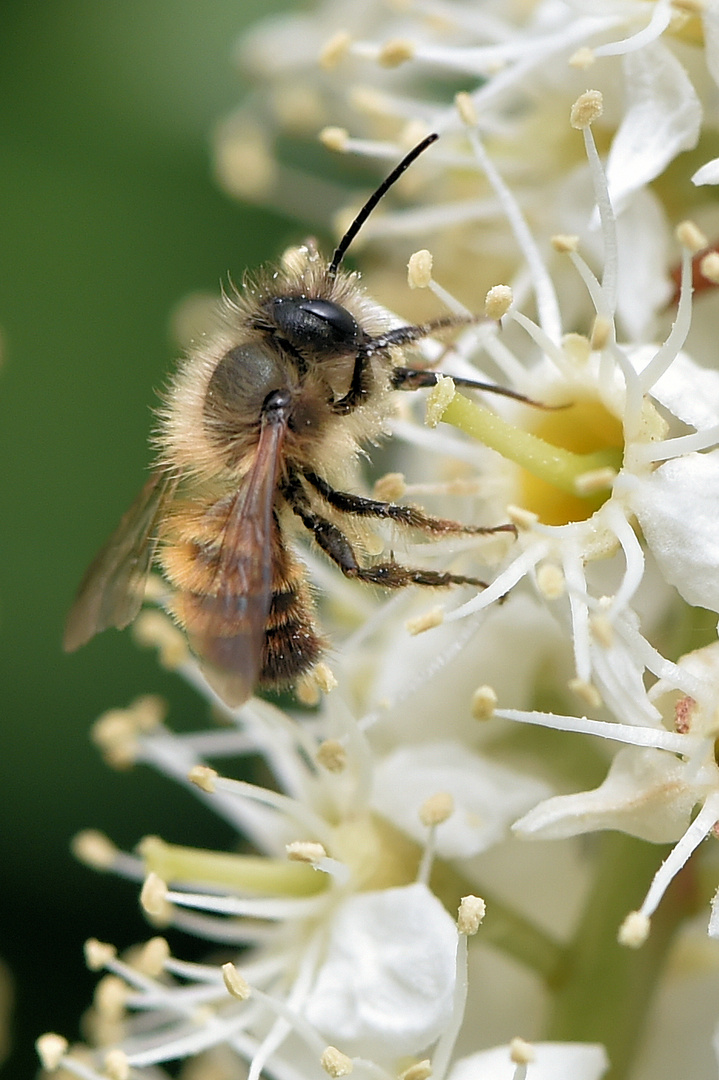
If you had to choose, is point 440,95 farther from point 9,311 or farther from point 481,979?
point 481,979

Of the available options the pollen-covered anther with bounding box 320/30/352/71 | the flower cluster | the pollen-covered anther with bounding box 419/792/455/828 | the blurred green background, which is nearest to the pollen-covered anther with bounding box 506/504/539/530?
the flower cluster

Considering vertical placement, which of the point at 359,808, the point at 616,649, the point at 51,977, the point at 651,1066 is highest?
the point at 616,649

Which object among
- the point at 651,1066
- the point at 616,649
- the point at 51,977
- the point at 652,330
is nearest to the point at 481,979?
the point at 651,1066

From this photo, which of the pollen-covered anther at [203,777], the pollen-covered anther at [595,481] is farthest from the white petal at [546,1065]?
the pollen-covered anther at [595,481]

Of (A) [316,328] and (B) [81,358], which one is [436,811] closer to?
(A) [316,328]

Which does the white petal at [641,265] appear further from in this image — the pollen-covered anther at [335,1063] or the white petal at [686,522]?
the pollen-covered anther at [335,1063]

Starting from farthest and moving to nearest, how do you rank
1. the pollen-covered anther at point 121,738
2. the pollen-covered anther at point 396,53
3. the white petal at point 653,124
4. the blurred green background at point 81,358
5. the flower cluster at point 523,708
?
the blurred green background at point 81,358
the pollen-covered anther at point 121,738
the pollen-covered anther at point 396,53
the white petal at point 653,124
the flower cluster at point 523,708
